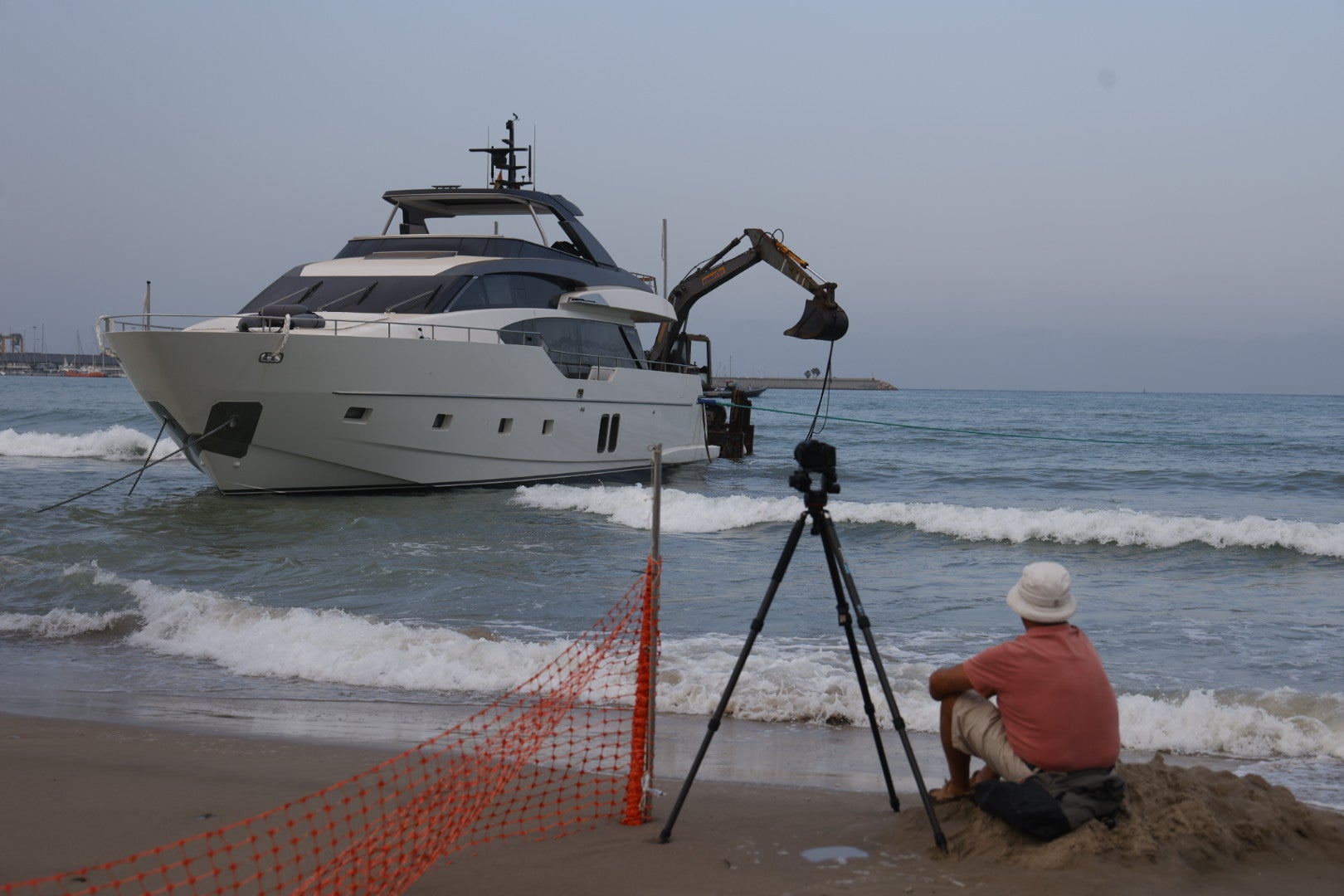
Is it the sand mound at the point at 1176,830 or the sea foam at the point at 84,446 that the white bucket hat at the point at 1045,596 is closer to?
the sand mound at the point at 1176,830

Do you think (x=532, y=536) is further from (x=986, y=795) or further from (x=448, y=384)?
(x=986, y=795)

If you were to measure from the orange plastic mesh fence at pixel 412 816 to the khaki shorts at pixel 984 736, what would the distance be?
1226mm

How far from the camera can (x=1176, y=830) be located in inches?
155

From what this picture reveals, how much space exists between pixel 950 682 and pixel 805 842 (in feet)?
2.77

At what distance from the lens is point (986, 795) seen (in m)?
3.98

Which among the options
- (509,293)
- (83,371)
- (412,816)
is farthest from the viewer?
(83,371)

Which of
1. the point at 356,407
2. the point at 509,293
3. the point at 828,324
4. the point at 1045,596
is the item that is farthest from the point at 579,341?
the point at 1045,596

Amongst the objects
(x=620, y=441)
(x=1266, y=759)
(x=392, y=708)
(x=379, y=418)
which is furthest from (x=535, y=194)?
(x=1266, y=759)

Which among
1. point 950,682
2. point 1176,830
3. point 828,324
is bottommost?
point 1176,830

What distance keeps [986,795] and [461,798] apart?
85.6 inches

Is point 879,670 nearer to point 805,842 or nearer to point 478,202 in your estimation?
point 805,842

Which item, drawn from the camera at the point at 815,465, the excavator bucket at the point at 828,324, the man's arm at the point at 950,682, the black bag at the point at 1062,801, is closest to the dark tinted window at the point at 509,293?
the excavator bucket at the point at 828,324

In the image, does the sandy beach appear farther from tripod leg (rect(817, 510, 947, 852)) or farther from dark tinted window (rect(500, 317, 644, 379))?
dark tinted window (rect(500, 317, 644, 379))

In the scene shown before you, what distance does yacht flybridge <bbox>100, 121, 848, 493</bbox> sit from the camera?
1497 cm
